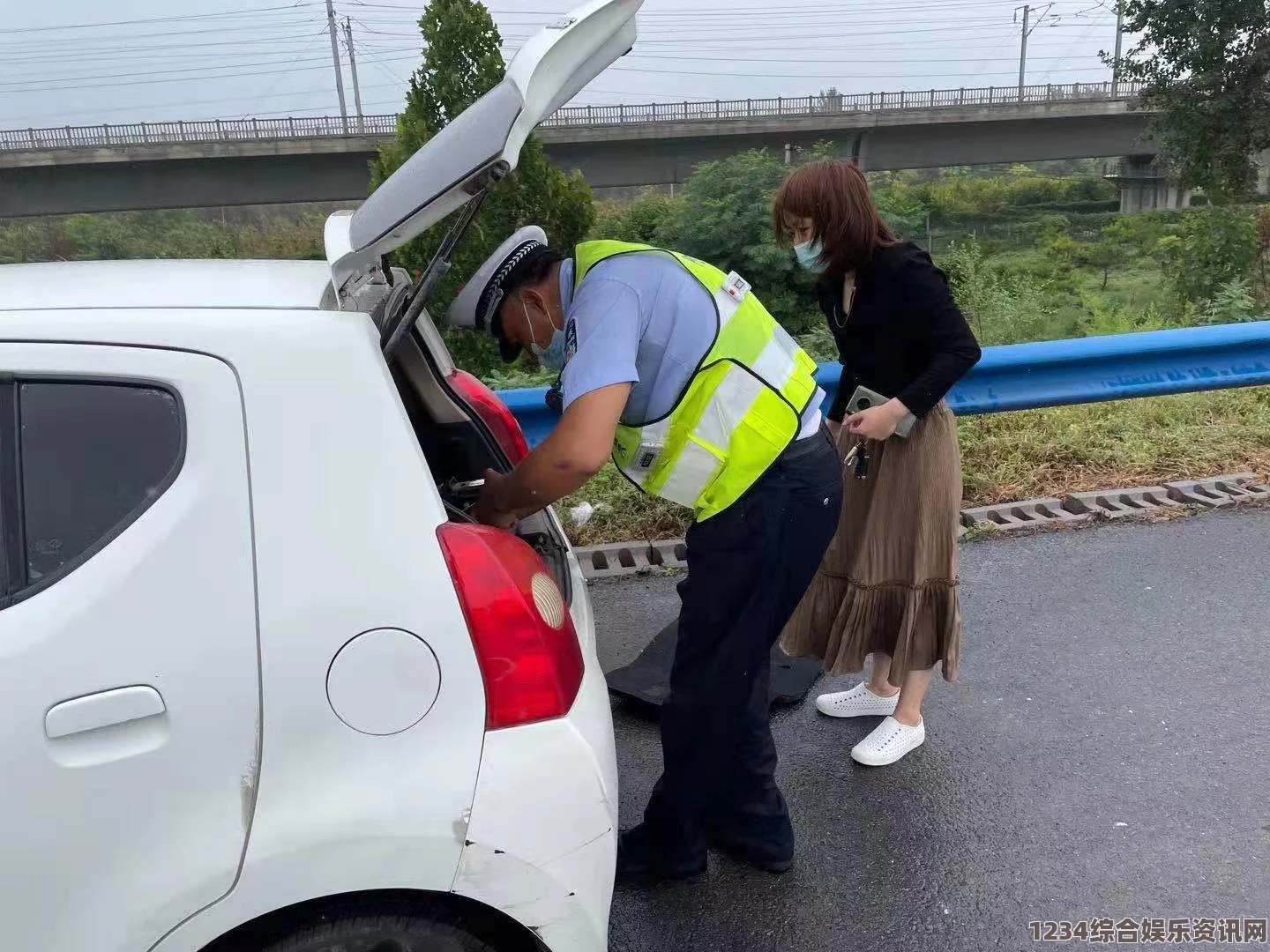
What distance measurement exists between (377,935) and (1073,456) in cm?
460

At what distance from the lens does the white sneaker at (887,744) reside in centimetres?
288

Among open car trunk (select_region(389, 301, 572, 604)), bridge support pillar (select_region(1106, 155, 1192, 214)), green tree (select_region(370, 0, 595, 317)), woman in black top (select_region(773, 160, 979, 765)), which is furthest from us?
bridge support pillar (select_region(1106, 155, 1192, 214))

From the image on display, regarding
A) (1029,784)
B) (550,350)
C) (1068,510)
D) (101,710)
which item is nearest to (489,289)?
(550,350)

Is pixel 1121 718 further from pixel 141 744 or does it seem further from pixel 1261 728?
pixel 141 744

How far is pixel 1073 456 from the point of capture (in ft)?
16.7

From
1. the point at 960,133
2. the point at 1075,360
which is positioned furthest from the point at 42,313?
the point at 960,133

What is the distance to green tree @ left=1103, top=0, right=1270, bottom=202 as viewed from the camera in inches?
814

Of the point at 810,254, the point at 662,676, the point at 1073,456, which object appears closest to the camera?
the point at 810,254

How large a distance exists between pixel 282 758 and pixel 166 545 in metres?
0.37

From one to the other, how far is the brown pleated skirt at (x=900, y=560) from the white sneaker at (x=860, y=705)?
0.76ft

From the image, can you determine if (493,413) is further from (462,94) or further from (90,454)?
(462,94)

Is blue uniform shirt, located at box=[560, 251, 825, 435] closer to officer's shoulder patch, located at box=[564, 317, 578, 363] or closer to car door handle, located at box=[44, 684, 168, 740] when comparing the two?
officer's shoulder patch, located at box=[564, 317, 578, 363]

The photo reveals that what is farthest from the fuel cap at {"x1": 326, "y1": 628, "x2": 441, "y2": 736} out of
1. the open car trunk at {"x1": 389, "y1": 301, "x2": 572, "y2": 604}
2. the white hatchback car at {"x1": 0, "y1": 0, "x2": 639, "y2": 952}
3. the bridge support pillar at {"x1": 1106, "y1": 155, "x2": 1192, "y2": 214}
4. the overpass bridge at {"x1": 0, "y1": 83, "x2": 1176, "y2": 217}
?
the bridge support pillar at {"x1": 1106, "y1": 155, "x2": 1192, "y2": 214}

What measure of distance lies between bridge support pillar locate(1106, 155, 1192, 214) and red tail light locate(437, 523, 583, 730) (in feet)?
117
